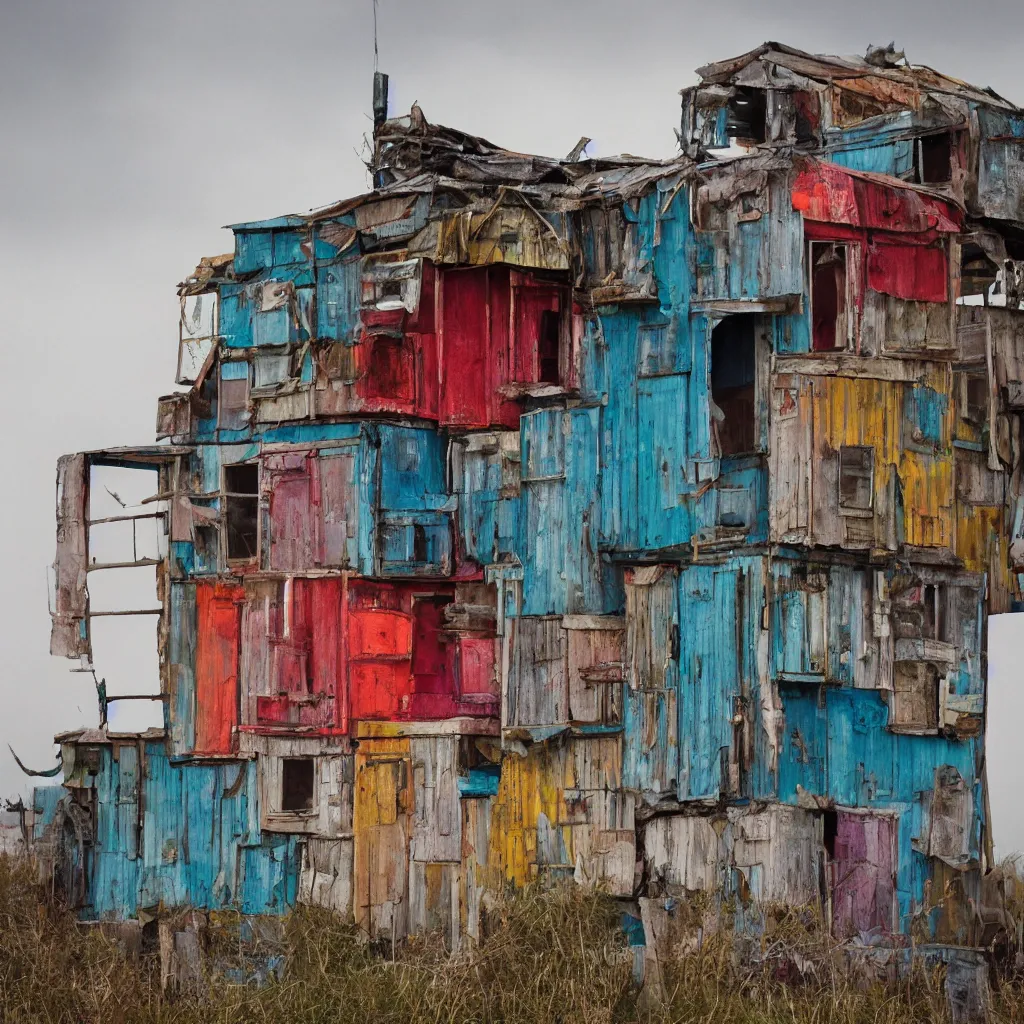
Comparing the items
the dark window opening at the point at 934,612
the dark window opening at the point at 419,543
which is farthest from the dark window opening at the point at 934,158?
the dark window opening at the point at 419,543

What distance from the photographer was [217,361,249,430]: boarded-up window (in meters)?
41.6

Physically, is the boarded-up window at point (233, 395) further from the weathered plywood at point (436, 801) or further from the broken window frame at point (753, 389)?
the broken window frame at point (753, 389)

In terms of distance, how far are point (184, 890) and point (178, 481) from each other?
7453 mm

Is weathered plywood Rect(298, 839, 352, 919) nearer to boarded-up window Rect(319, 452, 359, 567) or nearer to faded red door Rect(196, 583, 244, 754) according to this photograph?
faded red door Rect(196, 583, 244, 754)

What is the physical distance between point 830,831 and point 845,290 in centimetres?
880

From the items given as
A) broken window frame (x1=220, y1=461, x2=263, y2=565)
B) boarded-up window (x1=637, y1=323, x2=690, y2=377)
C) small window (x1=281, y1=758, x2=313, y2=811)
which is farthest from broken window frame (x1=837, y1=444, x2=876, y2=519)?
broken window frame (x1=220, y1=461, x2=263, y2=565)

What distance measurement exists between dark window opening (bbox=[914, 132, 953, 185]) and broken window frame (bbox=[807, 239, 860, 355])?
385 cm

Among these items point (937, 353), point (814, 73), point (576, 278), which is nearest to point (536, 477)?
point (576, 278)

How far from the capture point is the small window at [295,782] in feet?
131

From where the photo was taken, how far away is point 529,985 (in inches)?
1325

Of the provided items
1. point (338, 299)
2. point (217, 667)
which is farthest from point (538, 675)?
point (338, 299)

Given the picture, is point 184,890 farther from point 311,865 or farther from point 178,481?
point 178,481

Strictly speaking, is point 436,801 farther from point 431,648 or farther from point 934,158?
point 934,158

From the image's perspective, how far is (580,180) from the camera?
41.1 m
